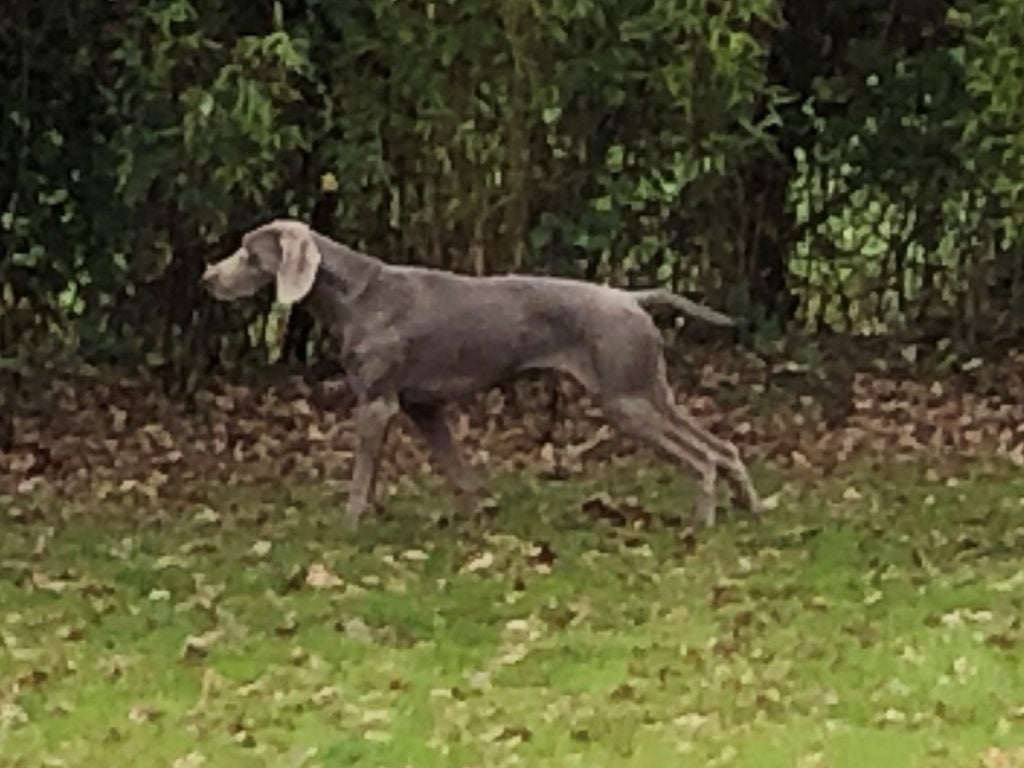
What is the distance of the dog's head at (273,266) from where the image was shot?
9.45 metres

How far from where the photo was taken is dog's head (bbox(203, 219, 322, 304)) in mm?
9445

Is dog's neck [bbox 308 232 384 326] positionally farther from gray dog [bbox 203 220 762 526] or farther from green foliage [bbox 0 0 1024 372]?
green foliage [bbox 0 0 1024 372]

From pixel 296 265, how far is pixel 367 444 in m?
0.73

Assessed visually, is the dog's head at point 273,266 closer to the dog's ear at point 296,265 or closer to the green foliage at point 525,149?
the dog's ear at point 296,265

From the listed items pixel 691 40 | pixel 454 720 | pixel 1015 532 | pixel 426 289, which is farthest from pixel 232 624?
pixel 691 40

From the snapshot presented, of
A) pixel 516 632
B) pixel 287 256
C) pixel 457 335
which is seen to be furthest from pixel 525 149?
pixel 516 632

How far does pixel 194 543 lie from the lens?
9359 millimetres

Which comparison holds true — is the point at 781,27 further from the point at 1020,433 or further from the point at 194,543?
the point at 194,543

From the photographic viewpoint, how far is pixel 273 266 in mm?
9602

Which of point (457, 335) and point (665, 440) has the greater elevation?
point (457, 335)

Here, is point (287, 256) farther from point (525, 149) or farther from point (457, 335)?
point (525, 149)

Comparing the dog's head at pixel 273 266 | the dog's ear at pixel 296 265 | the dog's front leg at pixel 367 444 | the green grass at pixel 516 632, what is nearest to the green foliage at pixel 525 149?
the dog's head at pixel 273 266

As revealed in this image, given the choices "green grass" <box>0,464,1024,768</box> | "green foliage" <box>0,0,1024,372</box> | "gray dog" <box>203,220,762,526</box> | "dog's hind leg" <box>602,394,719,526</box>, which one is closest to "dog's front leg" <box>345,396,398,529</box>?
"gray dog" <box>203,220,762,526</box>

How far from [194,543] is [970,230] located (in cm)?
636
